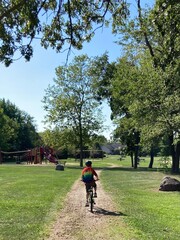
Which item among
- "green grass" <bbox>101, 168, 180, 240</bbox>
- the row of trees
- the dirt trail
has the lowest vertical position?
"green grass" <bbox>101, 168, 180, 240</bbox>

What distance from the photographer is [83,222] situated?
11.4 meters

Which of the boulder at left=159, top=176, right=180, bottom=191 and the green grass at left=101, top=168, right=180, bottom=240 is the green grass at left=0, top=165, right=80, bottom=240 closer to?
the green grass at left=101, top=168, right=180, bottom=240

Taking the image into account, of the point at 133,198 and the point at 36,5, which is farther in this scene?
the point at 133,198

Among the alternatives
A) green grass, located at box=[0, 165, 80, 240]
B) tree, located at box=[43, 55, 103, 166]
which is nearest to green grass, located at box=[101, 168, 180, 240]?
green grass, located at box=[0, 165, 80, 240]

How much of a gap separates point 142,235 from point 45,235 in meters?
2.52

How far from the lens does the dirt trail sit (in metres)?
9.66

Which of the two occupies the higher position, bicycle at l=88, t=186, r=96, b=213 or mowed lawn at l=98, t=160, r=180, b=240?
bicycle at l=88, t=186, r=96, b=213

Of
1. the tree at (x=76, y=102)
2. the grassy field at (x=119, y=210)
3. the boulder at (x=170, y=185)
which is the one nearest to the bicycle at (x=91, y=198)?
the grassy field at (x=119, y=210)

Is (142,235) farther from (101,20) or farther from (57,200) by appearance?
(57,200)

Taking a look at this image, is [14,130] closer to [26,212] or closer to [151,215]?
[26,212]

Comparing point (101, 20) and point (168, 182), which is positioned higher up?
point (101, 20)

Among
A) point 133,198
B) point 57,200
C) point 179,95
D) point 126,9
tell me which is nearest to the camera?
point 126,9

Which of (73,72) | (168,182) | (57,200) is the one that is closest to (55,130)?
(73,72)

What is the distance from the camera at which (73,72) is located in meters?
55.5
